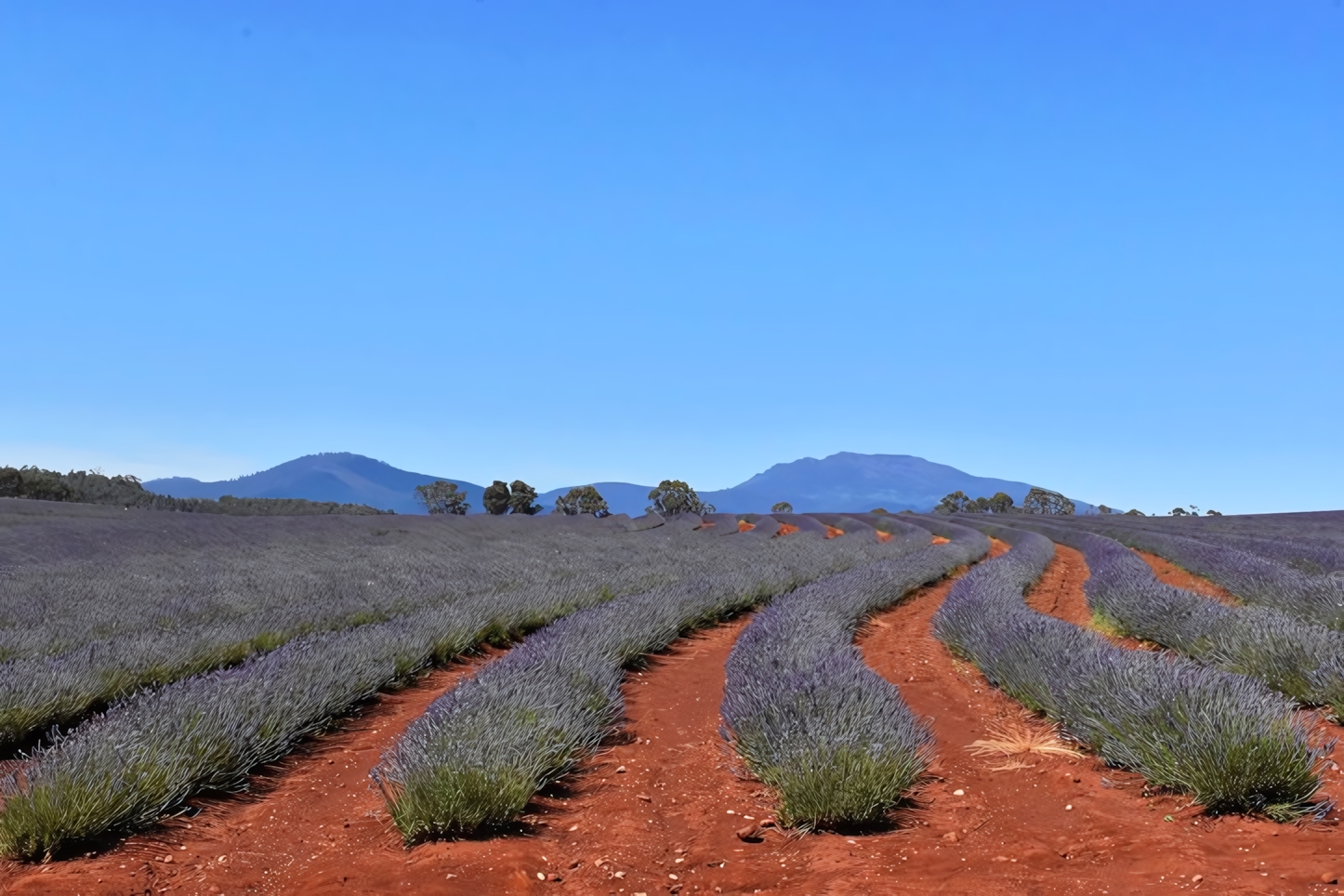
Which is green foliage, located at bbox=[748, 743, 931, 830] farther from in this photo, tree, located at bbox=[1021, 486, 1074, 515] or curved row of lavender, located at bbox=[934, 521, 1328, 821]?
tree, located at bbox=[1021, 486, 1074, 515]

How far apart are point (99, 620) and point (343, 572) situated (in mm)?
4360

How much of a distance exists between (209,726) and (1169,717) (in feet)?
15.6

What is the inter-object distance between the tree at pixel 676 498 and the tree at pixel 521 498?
26.4ft

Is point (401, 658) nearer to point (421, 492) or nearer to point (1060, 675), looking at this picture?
point (1060, 675)

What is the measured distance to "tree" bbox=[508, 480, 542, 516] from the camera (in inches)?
2517

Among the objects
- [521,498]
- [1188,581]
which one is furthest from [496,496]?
[1188,581]

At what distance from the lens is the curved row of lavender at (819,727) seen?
414 cm

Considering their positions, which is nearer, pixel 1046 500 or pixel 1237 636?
pixel 1237 636

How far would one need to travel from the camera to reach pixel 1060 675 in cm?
593

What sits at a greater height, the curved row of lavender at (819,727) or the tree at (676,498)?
the tree at (676,498)

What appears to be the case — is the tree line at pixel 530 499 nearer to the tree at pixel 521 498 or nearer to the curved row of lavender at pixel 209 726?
the tree at pixel 521 498

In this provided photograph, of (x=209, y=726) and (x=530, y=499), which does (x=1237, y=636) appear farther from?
(x=530, y=499)

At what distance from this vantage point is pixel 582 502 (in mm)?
61156

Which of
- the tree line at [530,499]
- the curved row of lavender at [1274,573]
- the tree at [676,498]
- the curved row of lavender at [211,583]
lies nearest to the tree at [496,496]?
the tree line at [530,499]
